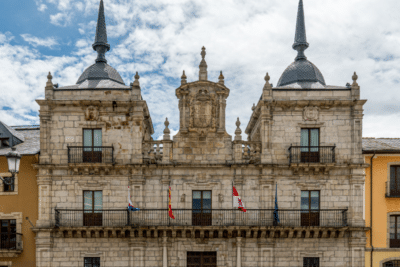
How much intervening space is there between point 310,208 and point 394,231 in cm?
500

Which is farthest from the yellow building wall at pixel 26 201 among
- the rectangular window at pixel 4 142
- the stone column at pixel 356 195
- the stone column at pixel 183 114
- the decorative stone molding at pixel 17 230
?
the stone column at pixel 356 195

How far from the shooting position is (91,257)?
882 inches

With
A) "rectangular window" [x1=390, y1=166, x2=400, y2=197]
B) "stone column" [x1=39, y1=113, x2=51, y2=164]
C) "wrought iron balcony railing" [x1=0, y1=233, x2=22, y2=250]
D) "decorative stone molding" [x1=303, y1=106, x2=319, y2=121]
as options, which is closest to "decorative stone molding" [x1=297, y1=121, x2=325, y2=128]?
"decorative stone molding" [x1=303, y1=106, x2=319, y2=121]

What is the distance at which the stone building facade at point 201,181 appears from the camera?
73.2 ft

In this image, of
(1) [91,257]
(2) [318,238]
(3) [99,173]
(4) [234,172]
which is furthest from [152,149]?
(2) [318,238]

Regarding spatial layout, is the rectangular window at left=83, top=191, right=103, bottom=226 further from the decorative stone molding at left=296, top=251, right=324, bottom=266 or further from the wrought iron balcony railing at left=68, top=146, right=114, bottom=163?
the decorative stone molding at left=296, top=251, right=324, bottom=266

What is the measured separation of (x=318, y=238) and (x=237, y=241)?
469 cm

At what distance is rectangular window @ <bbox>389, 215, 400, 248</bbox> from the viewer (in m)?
22.5

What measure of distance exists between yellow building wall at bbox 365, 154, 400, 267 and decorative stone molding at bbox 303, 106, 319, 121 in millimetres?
3863

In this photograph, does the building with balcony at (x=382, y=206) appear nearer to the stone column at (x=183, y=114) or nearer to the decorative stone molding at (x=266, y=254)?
the decorative stone molding at (x=266, y=254)

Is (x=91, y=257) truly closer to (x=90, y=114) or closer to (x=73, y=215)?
(x=73, y=215)

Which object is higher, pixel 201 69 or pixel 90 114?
pixel 201 69

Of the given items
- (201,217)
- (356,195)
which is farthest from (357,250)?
(201,217)

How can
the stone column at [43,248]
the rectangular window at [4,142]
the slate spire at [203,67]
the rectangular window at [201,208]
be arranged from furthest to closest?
the rectangular window at [4,142], the slate spire at [203,67], the rectangular window at [201,208], the stone column at [43,248]
